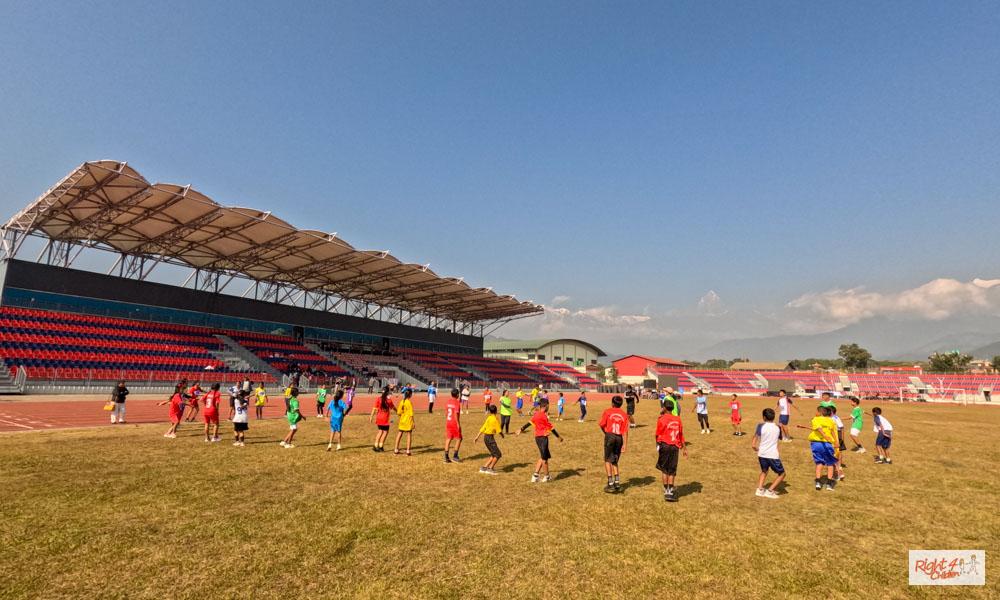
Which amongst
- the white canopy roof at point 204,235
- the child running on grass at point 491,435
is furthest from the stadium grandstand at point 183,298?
the child running on grass at point 491,435

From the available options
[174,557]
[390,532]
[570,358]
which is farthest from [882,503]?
[570,358]

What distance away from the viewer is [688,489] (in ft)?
32.2

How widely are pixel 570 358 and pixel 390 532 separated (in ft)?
329

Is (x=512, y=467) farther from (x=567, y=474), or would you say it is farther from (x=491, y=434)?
(x=567, y=474)

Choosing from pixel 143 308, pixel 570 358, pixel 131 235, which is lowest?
pixel 570 358

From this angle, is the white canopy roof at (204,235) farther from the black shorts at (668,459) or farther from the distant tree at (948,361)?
the distant tree at (948,361)

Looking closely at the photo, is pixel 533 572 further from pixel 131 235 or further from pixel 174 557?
pixel 131 235

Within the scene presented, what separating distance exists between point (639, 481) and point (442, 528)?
5.45m

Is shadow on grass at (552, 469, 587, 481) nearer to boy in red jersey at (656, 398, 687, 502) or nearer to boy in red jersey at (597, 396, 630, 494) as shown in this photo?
boy in red jersey at (597, 396, 630, 494)

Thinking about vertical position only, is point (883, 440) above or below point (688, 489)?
above

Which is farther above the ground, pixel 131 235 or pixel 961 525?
pixel 131 235

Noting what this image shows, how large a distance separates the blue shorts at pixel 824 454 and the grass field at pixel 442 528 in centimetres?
73

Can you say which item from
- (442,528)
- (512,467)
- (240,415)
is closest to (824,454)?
(512,467)

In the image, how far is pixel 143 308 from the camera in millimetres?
44062
